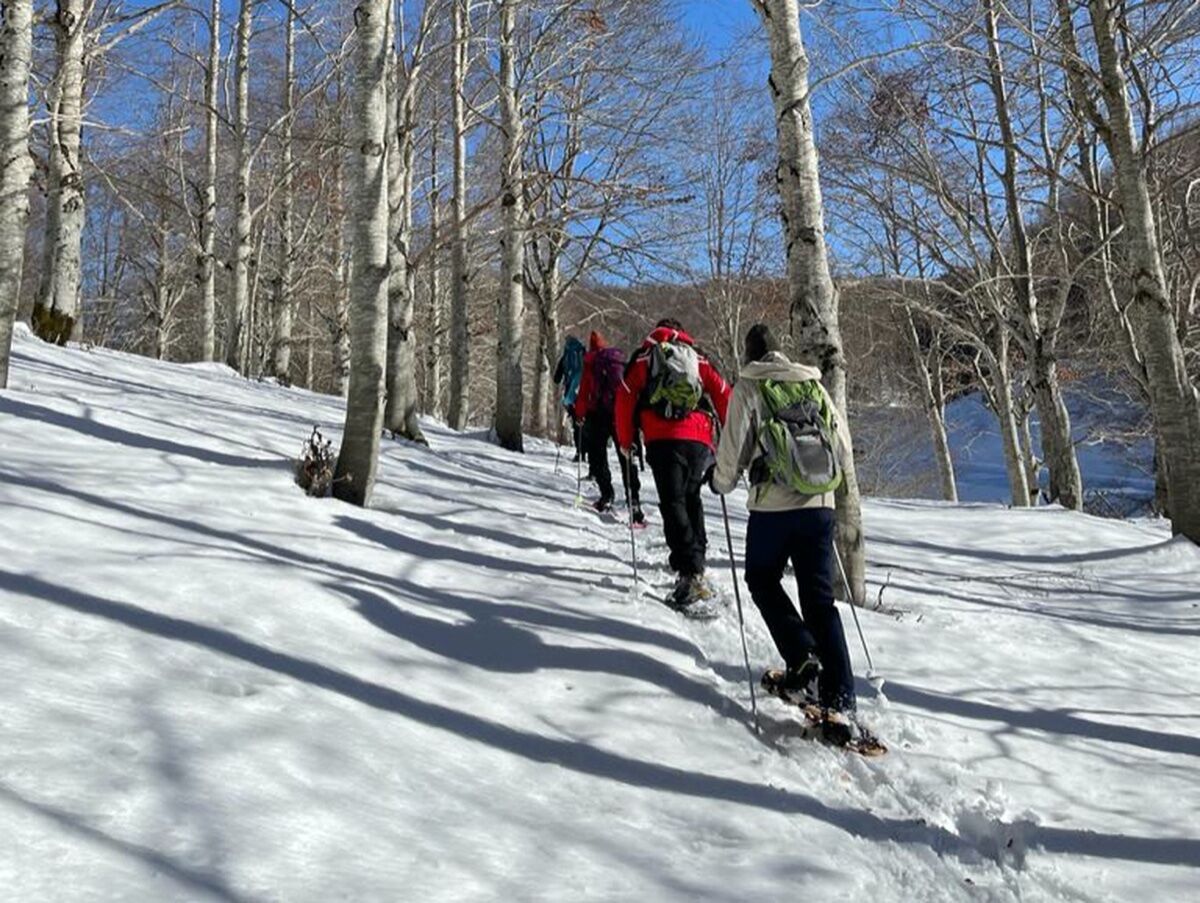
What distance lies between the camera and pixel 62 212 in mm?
11352

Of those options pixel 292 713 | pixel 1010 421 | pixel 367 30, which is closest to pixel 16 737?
pixel 292 713

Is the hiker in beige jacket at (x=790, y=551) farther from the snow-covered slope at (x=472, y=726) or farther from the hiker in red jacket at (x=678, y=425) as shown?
the hiker in red jacket at (x=678, y=425)

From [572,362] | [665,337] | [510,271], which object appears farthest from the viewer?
[510,271]

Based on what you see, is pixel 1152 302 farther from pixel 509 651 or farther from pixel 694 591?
pixel 509 651

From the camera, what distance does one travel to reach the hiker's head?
377 cm

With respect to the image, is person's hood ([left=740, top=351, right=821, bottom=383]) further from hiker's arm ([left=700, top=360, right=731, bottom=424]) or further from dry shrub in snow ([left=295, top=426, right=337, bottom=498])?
dry shrub in snow ([left=295, top=426, right=337, bottom=498])

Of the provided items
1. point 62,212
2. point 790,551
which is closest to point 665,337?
point 790,551

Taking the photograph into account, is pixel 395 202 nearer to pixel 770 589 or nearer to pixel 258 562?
pixel 258 562

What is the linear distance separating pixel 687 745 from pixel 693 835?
621 millimetres

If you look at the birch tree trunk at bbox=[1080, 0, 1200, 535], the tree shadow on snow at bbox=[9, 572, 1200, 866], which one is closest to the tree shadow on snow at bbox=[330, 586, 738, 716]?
the tree shadow on snow at bbox=[9, 572, 1200, 866]

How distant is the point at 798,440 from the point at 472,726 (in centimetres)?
173

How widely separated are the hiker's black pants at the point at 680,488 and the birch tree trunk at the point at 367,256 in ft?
6.84

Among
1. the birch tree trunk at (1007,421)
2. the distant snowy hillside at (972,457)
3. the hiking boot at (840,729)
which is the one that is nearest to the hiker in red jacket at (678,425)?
the hiking boot at (840,729)

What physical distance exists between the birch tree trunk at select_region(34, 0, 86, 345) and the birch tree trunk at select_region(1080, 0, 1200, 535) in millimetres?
12594
